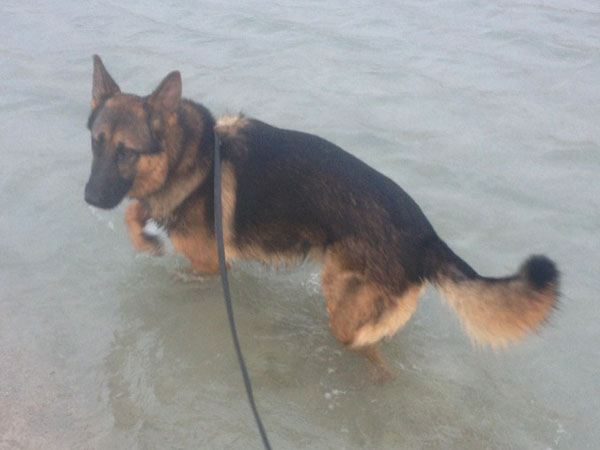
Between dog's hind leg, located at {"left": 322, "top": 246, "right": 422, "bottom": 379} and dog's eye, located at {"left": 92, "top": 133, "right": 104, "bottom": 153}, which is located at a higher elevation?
dog's eye, located at {"left": 92, "top": 133, "right": 104, "bottom": 153}

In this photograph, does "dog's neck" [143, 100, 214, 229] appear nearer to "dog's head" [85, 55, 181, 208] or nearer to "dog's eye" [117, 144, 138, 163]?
"dog's head" [85, 55, 181, 208]

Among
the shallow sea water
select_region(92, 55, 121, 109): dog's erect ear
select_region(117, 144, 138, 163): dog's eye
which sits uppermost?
select_region(92, 55, 121, 109): dog's erect ear

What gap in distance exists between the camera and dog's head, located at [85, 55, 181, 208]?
3.43 meters

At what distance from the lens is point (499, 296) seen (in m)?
3.01

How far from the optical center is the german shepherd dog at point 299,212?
3.15 m

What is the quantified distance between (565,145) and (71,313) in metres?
5.41

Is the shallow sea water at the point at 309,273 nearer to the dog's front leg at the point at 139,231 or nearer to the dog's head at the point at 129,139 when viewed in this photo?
the dog's front leg at the point at 139,231

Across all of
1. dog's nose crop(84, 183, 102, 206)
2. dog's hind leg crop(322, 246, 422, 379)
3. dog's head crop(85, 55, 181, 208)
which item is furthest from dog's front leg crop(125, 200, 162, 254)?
dog's hind leg crop(322, 246, 422, 379)

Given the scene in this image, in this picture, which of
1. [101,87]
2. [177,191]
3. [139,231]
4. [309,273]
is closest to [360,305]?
[309,273]

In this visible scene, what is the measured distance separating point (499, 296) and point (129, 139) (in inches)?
95.1

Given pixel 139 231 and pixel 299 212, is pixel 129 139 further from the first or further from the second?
pixel 299 212

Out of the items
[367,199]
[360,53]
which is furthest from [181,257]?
[360,53]

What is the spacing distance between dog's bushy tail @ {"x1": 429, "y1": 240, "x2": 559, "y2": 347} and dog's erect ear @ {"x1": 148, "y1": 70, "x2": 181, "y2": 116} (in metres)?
1.91

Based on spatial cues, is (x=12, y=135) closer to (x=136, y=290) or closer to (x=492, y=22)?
(x=136, y=290)
